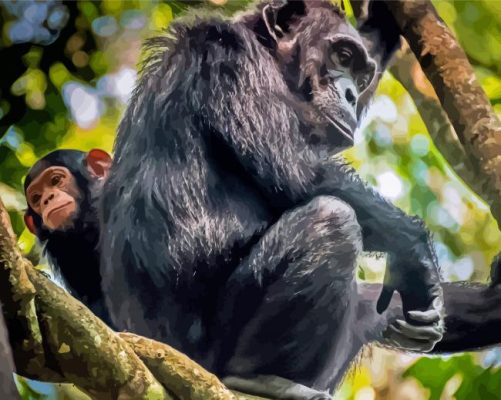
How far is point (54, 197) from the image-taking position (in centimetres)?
130

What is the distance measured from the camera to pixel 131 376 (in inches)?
39.4

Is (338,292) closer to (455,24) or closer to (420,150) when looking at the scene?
(420,150)

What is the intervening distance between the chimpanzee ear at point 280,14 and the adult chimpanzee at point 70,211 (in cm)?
40

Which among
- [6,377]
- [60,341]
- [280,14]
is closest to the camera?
[6,377]

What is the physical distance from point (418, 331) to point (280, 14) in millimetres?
654

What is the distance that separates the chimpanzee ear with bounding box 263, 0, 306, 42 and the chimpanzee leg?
14.9 inches

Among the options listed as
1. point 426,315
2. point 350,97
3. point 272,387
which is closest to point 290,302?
point 272,387

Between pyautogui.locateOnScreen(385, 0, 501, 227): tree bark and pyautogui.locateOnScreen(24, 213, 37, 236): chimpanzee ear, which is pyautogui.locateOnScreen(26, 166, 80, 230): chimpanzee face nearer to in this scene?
pyautogui.locateOnScreen(24, 213, 37, 236): chimpanzee ear

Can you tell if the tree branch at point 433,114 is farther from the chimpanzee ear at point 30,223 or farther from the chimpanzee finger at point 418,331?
the chimpanzee ear at point 30,223

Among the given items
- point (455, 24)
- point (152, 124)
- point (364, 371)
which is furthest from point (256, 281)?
point (455, 24)

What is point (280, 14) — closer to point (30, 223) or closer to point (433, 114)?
point (433, 114)

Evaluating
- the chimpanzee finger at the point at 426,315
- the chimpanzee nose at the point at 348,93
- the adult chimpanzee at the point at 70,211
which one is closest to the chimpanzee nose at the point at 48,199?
the adult chimpanzee at the point at 70,211

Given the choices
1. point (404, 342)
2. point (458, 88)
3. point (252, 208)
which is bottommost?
point (404, 342)

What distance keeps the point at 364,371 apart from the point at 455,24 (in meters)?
0.71
